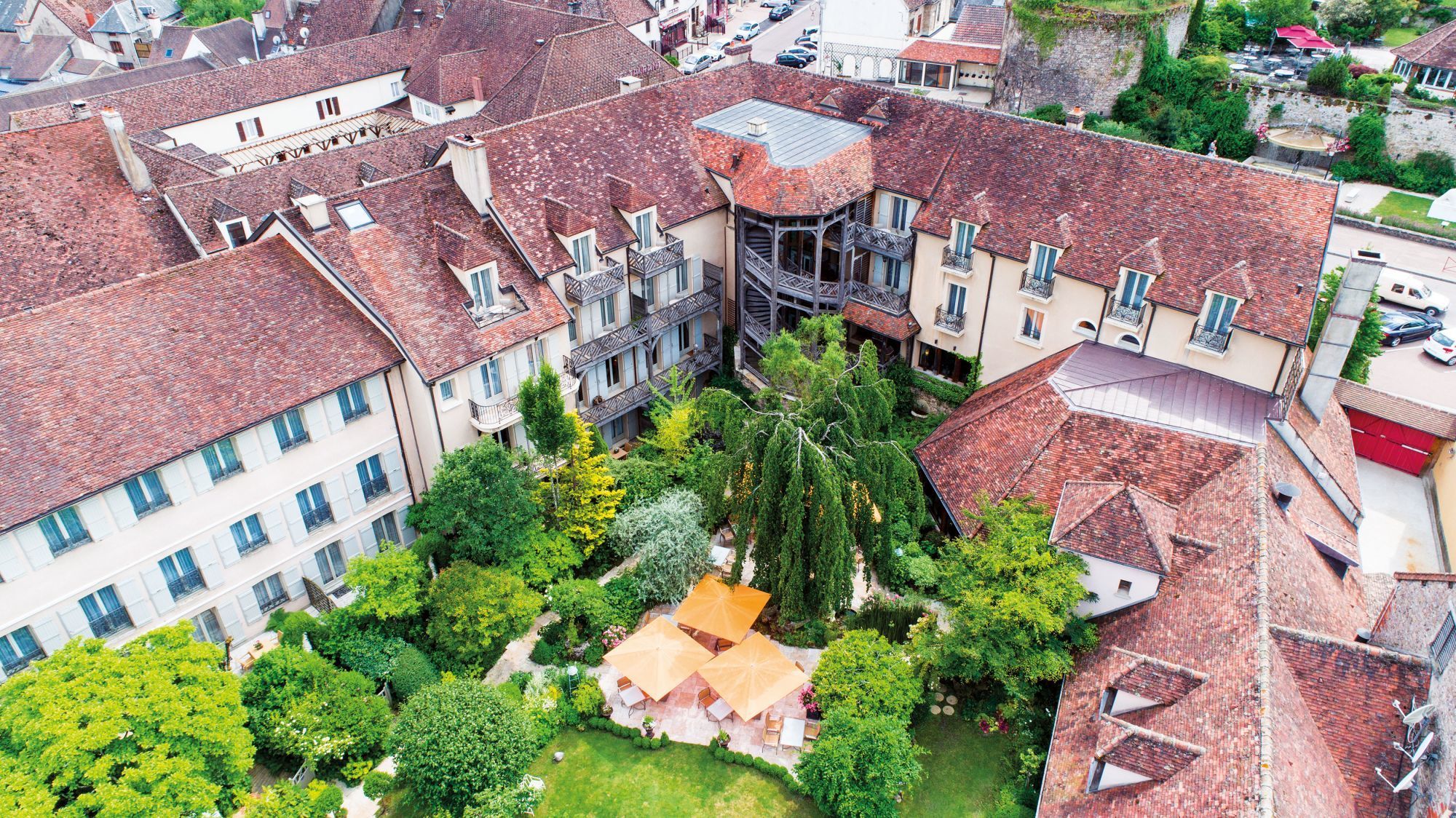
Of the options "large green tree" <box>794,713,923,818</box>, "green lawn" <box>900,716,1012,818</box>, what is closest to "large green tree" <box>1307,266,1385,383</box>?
"green lawn" <box>900,716,1012,818</box>

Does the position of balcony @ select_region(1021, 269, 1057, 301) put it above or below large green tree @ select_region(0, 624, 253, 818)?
above

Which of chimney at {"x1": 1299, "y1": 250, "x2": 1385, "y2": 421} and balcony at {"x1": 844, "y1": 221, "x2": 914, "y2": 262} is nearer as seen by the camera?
chimney at {"x1": 1299, "y1": 250, "x2": 1385, "y2": 421}

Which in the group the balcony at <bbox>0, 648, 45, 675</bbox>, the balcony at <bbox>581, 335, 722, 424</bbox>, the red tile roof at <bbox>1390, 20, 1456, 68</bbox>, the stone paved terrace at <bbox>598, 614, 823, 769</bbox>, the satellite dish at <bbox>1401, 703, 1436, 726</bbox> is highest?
the red tile roof at <bbox>1390, 20, 1456, 68</bbox>

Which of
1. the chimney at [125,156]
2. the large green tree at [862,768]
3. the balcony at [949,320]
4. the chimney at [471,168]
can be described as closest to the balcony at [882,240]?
the balcony at [949,320]

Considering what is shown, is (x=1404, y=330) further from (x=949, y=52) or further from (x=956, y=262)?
(x=949, y=52)

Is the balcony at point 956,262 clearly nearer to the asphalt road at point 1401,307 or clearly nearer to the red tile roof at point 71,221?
the asphalt road at point 1401,307

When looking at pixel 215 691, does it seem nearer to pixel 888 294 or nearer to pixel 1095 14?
pixel 888 294

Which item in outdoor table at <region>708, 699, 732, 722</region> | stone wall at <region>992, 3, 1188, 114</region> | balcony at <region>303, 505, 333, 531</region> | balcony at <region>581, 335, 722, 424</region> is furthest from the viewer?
stone wall at <region>992, 3, 1188, 114</region>

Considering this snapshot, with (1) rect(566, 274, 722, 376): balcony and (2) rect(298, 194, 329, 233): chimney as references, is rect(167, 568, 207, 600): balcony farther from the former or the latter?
(1) rect(566, 274, 722, 376): balcony
